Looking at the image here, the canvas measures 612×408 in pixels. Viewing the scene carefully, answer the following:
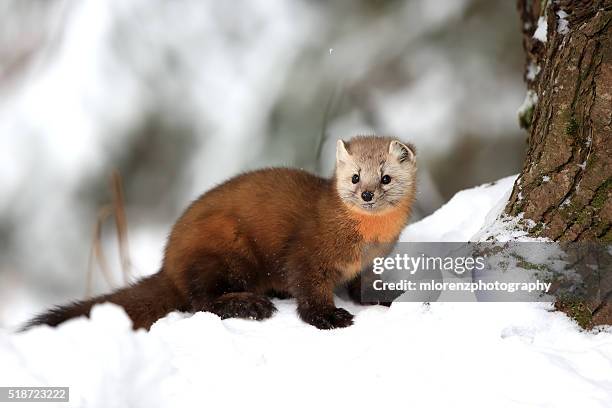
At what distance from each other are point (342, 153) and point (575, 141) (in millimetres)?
1134

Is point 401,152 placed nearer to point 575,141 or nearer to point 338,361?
point 575,141

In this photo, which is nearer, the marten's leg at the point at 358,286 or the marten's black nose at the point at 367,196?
the marten's black nose at the point at 367,196

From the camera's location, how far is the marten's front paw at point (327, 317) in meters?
2.97

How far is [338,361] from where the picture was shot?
238 centimetres

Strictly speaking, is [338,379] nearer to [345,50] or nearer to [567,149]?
[567,149]

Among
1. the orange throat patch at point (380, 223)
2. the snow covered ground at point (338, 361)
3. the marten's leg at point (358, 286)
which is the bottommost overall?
the snow covered ground at point (338, 361)

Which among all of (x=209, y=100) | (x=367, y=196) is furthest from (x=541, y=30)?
(x=209, y=100)

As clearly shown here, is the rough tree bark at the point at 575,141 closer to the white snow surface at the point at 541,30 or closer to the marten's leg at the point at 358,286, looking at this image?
the white snow surface at the point at 541,30

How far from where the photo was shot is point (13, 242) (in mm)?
5410

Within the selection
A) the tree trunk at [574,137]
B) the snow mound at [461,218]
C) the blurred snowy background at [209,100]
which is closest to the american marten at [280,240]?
the snow mound at [461,218]

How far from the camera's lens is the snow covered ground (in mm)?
1950

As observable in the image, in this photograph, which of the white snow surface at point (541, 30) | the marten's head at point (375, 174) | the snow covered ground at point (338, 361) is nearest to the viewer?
the snow covered ground at point (338, 361)

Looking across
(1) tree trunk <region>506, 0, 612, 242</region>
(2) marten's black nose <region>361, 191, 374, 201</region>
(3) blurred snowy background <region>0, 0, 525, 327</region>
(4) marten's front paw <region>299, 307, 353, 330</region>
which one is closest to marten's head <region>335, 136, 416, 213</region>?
(2) marten's black nose <region>361, 191, 374, 201</region>

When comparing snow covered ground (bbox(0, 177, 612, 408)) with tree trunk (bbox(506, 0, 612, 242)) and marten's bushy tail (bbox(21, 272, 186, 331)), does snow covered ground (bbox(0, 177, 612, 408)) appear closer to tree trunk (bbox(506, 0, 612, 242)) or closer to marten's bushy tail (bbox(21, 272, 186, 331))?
tree trunk (bbox(506, 0, 612, 242))
